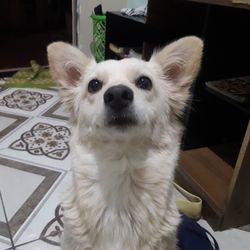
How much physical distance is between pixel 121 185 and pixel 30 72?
190cm

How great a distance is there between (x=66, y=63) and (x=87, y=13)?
1657 mm

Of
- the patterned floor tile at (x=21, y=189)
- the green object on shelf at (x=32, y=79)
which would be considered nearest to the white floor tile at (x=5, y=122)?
the patterned floor tile at (x=21, y=189)

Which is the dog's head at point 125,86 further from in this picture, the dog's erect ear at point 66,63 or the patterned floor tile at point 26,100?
the patterned floor tile at point 26,100

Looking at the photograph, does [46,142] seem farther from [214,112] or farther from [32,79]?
[32,79]

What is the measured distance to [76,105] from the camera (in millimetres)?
797

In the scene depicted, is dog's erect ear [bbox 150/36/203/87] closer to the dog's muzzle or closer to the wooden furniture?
the dog's muzzle

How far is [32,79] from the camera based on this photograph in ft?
7.54

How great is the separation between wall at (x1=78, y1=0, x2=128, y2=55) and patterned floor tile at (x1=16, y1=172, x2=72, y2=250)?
1530 mm

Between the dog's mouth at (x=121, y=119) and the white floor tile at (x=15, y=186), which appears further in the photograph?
the white floor tile at (x=15, y=186)

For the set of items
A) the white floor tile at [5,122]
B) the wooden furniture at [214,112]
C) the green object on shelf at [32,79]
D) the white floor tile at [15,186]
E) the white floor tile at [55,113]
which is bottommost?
the green object on shelf at [32,79]

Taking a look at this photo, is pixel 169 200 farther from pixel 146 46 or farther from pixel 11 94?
pixel 11 94

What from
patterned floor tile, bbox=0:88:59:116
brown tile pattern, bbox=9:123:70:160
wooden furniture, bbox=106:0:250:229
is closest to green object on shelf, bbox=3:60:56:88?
patterned floor tile, bbox=0:88:59:116

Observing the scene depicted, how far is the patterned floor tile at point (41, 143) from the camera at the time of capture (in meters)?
1.37

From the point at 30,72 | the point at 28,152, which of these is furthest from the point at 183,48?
the point at 30,72
